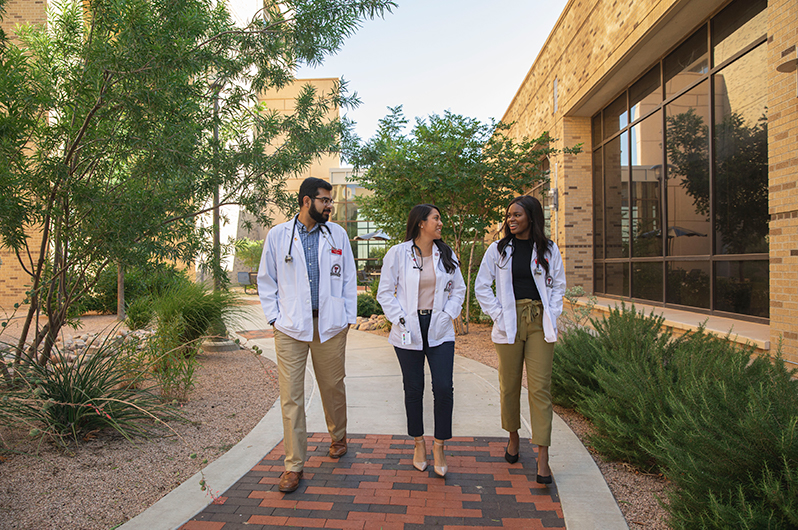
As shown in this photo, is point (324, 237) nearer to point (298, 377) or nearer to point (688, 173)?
point (298, 377)

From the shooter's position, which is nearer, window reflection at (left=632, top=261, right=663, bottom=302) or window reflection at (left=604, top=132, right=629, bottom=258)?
window reflection at (left=632, top=261, right=663, bottom=302)

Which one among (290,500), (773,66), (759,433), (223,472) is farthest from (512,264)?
(773,66)

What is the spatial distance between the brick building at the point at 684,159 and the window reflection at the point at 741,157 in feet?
0.07

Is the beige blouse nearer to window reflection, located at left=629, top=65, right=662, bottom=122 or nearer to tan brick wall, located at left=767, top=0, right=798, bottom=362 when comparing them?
tan brick wall, located at left=767, top=0, right=798, bottom=362

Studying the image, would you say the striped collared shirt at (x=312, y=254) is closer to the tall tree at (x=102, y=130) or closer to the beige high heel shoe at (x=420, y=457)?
the beige high heel shoe at (x=420, y=457)

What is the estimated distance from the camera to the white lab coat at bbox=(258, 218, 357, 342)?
12.0ft

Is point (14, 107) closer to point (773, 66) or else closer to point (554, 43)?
point (773, 66)

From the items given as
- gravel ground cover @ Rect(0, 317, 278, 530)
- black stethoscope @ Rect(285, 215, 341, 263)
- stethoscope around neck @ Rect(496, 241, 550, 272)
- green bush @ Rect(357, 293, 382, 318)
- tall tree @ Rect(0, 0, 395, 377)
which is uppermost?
tall tree @ Rect(0, 0, 395, 377)

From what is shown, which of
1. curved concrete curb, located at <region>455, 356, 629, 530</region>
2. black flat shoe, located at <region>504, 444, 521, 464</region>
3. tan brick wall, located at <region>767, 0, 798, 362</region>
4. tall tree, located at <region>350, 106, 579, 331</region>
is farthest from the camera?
A: tall tree, located at <region>350, 106, 579, 331</region>

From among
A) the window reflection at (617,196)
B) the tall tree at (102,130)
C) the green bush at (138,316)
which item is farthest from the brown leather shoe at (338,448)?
the window reflection at (617,196)

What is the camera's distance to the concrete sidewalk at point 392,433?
123 inches

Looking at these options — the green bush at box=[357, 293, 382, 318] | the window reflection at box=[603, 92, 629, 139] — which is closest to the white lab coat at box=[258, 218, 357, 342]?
the window reflection at box=[603, 92, 629, 139]

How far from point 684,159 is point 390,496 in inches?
318

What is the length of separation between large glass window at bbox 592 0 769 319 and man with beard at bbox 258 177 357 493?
6.07m
